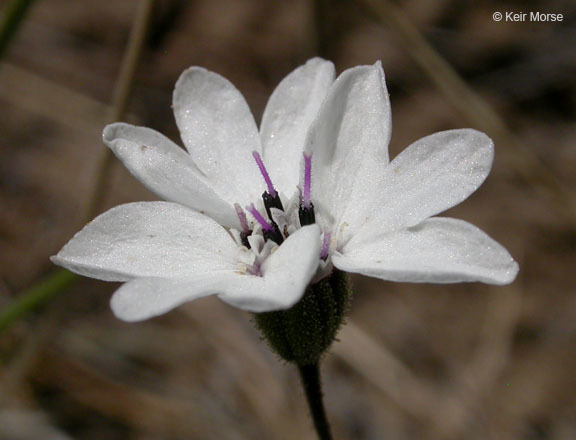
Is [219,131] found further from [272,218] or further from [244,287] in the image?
[244,287]

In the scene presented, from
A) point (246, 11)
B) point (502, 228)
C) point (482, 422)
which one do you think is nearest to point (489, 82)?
point (502, 228)

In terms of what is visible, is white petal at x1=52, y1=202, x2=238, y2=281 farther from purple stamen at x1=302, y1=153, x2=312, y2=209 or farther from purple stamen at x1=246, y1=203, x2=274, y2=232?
purple stamen at x1=302, y1=153, x2=312, y2=209

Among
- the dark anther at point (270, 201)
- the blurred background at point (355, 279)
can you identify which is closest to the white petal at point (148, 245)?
the dark anther at point (270, 201)

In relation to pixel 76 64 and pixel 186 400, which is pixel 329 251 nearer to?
pixel 186 400

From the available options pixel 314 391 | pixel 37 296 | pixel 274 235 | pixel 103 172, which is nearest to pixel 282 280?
pixel 274 235

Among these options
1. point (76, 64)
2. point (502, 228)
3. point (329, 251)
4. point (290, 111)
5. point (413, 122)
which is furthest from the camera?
point (76, 64)

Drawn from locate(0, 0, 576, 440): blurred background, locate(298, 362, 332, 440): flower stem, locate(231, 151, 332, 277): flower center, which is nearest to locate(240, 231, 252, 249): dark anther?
locate(231, 151, 332, 277): flower center

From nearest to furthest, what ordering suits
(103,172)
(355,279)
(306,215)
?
(306,215) < (103,172) < (355,279)
